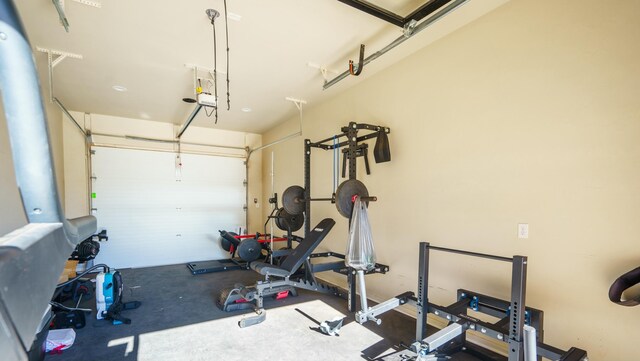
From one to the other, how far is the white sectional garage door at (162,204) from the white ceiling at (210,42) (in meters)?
1.82

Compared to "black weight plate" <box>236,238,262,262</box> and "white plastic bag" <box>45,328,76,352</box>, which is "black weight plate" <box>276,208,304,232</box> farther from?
"white plastic bag" <box>45,328,76,352</box>

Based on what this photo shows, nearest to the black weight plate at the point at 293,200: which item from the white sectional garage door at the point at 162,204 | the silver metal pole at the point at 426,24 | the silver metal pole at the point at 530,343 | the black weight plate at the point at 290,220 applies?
the black weight plate at the point at 290,220

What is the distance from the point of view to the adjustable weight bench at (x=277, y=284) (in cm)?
368

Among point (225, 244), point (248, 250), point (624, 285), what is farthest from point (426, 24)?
point (225, 244)

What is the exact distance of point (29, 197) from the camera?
1.11ft

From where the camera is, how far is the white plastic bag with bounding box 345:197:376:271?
3.18m

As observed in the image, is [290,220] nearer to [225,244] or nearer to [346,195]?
[346,195]

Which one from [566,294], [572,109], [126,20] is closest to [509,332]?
[566,294]

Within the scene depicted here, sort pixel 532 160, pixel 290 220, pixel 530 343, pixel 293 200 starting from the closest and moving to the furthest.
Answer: pixel 530 343
pixel 532 160
pixel 293 200
pixel 290 220

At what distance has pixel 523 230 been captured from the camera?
8.27 ft

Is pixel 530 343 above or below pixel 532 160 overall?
below

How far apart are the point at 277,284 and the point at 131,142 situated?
15.4 feet

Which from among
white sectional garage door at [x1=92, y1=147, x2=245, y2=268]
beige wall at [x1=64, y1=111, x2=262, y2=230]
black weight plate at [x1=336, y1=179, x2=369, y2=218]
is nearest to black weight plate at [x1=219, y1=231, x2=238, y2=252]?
white sectional garage door at [x1=92, y1=147, x2=245, y2=268]

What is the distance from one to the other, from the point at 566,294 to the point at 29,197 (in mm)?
3056
